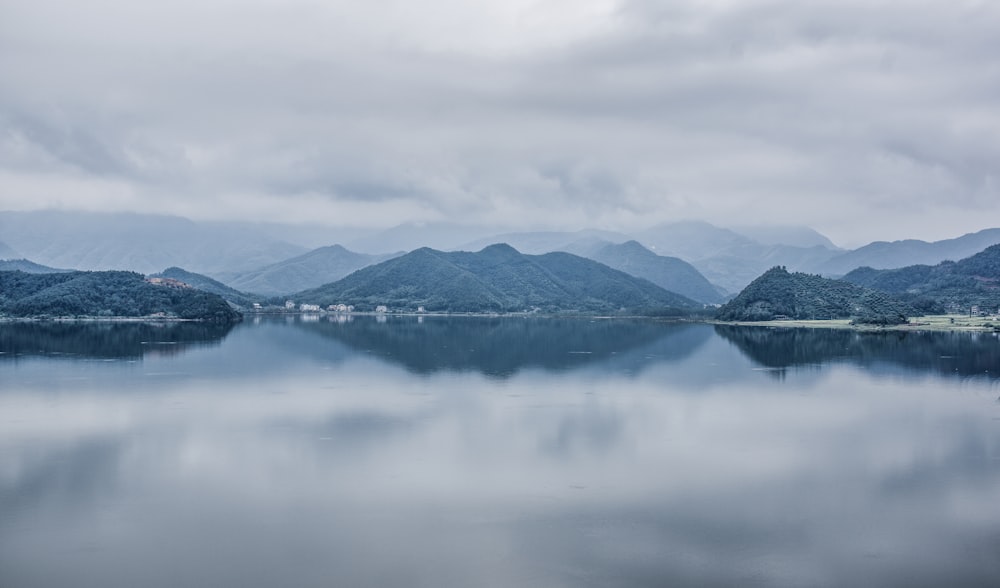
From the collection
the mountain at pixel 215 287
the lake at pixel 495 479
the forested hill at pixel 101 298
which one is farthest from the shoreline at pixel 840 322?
the mountain at pixel 215 287

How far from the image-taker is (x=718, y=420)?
27016 mm

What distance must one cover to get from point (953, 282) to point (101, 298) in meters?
133

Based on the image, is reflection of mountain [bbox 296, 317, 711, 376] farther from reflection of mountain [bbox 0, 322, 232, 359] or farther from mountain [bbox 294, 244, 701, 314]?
mountain [bbox 294, 244, 701, 314]

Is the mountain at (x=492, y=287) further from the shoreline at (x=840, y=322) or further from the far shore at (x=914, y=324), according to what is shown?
the far shore at (x=914, y=324)

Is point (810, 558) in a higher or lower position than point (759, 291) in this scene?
lower

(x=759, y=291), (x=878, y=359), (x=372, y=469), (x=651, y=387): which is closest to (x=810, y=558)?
(x=372, y=469)

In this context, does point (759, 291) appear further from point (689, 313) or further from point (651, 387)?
point (651, 387)

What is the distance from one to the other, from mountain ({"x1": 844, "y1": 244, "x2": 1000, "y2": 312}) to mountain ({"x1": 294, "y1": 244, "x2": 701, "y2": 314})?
38.9 meters

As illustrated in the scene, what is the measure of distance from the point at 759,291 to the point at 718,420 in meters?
87.4

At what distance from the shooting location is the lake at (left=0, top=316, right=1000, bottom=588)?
12.8 m

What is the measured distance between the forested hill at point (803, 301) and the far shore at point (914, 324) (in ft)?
8.76

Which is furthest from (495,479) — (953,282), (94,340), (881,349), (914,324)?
(953,282)

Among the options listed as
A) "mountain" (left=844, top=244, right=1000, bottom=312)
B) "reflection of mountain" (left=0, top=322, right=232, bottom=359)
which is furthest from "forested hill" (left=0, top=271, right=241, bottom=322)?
"mountain" (left=844, top=244, right=1000, bottom=312)

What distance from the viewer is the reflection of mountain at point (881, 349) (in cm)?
4491
